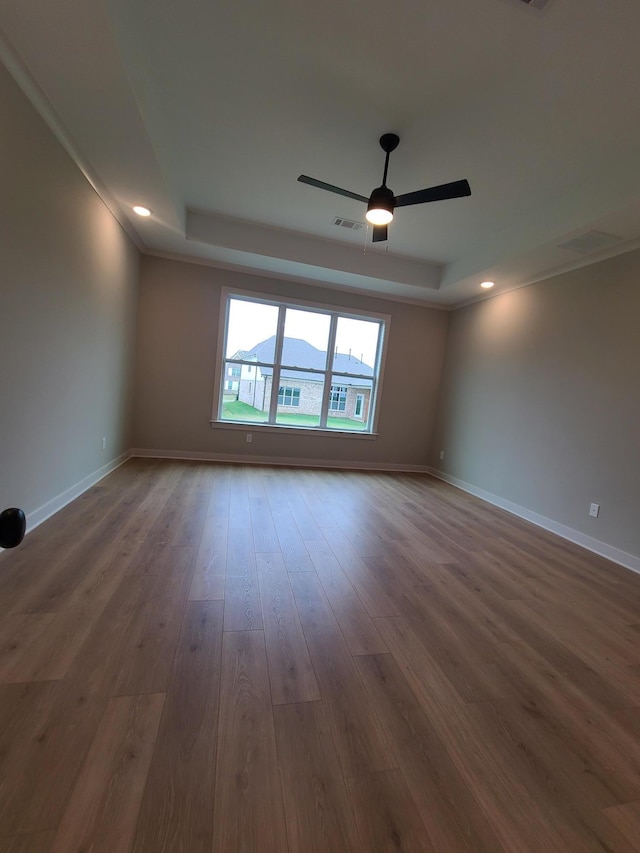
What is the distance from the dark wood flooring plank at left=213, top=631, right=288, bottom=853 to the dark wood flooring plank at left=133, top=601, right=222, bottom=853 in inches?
1.2

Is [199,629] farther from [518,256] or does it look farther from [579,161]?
[518,256]

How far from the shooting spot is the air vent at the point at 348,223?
151 inches

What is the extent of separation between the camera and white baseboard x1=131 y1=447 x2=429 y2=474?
16.2 feet

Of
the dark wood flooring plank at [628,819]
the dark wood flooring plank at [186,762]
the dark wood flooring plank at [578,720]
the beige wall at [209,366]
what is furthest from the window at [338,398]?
the dark wood flooring plank at [628,819]

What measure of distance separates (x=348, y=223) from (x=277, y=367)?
2.12 m

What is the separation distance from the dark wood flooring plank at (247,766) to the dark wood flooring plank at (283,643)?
6cm

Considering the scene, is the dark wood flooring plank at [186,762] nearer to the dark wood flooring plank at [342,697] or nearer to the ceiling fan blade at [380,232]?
the dark wood flooring plank at [342,697]

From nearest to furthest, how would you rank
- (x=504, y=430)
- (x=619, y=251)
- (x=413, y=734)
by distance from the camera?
(x=413, y=734), (x=619, y=251), (x=504, y=430)

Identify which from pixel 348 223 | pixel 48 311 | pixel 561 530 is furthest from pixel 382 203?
pixel 561 530

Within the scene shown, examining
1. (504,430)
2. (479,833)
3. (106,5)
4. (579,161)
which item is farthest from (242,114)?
(504,430)

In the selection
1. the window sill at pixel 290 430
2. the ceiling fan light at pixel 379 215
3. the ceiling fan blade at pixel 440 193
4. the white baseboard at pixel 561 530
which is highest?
the ceiling fan blade at pixel 440 193

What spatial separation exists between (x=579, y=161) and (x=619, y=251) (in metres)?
1.06

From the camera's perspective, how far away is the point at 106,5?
5.12 ft

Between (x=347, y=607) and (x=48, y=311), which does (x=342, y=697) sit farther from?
(x=48, y=311)
